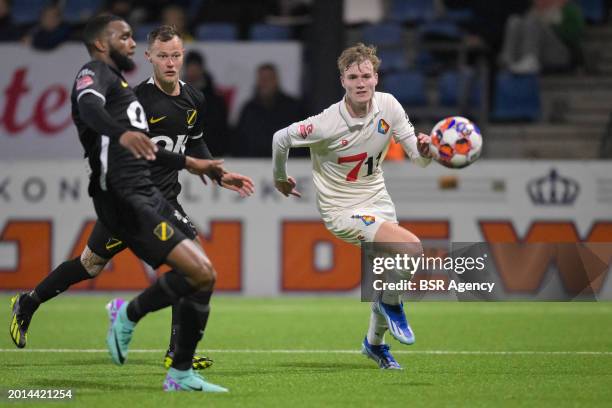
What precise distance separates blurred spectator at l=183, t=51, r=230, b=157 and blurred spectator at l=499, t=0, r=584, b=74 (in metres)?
4.49

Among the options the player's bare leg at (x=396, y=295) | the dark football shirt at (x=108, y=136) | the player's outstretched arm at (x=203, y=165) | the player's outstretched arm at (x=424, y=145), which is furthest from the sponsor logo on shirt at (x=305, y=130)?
the dark football shirt at (x=108, y=136)

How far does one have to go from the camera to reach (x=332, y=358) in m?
8.62

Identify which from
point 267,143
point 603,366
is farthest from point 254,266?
point 603,366

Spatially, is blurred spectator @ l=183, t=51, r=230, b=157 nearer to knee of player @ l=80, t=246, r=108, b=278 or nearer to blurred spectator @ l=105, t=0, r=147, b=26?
blurred spectator @ l=105, t=0, r=147, b=26

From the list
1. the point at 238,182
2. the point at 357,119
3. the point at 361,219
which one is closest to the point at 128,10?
the point at 357,119

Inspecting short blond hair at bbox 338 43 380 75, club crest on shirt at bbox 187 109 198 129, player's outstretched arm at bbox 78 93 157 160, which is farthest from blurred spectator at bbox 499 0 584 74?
player's outstretched arm at bbox 78 93 157 160

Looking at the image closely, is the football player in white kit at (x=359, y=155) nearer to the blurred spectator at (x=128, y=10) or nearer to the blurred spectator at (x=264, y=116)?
the blurred spectator at (x=264, y=116)

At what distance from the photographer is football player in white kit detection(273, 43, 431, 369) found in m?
7.99

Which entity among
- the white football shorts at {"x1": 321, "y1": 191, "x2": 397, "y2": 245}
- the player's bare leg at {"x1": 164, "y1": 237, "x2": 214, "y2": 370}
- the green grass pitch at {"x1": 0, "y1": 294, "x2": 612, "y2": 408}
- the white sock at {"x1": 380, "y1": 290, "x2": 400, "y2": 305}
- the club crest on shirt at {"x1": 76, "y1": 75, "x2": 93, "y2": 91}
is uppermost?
the club crest on shirt at {"x1": 76, "y1": 75, "x2": 93, "y2": 91}

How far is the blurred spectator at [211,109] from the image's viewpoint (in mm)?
14711

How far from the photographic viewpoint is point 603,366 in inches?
313

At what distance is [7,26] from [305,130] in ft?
34.4

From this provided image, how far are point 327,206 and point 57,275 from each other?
2.09 m

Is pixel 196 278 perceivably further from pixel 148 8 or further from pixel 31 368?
pixel 148 8
